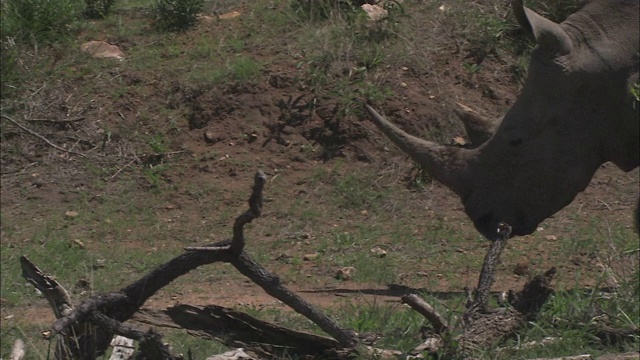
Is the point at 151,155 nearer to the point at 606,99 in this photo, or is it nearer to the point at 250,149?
the point at 250,149

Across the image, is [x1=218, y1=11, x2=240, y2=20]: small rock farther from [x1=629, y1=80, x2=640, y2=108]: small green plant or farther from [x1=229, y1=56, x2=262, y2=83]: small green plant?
[x1=629, y1=80, x2=640, y2=108]: small green plant

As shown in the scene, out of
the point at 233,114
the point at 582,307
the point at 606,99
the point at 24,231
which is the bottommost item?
the point at 24,231

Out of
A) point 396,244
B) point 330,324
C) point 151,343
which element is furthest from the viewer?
point 396,244

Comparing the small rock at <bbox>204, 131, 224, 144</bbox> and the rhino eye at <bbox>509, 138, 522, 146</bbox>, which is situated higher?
the rhino eye at <bbox>509, 138, 522, 146</bbox>

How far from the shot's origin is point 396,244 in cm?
761

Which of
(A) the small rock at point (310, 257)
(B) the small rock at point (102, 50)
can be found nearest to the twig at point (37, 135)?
(B) the small rock at point (102, 50)

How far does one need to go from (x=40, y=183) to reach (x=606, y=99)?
15.4 ft

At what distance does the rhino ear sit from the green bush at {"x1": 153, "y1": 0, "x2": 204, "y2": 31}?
4713mm

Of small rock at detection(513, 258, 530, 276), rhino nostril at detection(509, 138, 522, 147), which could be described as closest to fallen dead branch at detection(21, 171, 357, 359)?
rhino nostril at detection(509, 138, 522, 147)

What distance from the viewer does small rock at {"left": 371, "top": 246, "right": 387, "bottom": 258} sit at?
24.2ft

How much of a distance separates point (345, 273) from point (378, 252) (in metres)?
0.49

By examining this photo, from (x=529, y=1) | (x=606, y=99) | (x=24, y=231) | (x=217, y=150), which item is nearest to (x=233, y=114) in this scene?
(x=217, y=150)

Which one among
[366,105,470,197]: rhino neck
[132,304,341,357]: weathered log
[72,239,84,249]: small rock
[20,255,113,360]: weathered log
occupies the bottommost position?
[72,239,84,249]: small rock

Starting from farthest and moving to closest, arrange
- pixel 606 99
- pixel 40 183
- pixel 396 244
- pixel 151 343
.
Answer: pixel 40 183 → pixel 396 244 → pixel 606 99 → pixel 151 343
